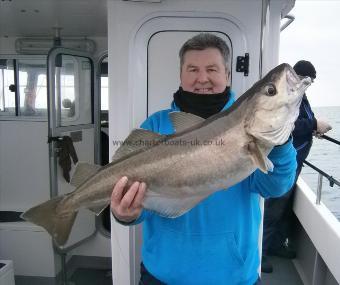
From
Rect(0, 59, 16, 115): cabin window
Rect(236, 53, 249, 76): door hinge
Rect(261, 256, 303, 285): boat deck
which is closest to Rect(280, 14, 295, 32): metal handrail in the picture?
Rect(236, 53, 249, 76): door hinge

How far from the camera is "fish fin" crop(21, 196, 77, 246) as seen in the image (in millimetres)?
2176

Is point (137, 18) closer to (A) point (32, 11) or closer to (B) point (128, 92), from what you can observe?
(B) point (128, 92)

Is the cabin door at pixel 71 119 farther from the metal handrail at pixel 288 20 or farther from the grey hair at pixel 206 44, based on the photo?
Result: the metal handrail at pixel 288 20

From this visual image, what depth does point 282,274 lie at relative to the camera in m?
4.82

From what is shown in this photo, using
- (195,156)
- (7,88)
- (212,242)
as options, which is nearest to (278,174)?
(195,156)

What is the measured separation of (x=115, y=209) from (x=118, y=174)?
22cm

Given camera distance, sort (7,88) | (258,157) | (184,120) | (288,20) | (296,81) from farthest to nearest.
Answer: (7,88) → (288,20) → (184,120) → (258,157) → (296,81)

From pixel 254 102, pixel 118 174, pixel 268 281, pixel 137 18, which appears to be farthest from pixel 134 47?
pixel 268 281

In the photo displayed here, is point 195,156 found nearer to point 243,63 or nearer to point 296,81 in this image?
point 296,81

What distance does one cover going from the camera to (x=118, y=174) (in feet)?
6.55

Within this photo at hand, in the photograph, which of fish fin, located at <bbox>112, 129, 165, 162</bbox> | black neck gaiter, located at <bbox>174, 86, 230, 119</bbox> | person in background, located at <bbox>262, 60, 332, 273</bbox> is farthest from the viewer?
person in background, located at <bbox>262, 60, 332, 273</bbox>

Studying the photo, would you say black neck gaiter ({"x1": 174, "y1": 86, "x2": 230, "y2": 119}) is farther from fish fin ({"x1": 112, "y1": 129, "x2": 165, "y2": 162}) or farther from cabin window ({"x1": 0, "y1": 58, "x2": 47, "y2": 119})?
cabin window ({"x1": 0, "y1": 58, "x2": 47, "y2": 119})

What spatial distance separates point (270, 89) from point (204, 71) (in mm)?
671

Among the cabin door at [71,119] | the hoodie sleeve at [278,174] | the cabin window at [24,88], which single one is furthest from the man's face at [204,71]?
the cabin window at [24,88]
